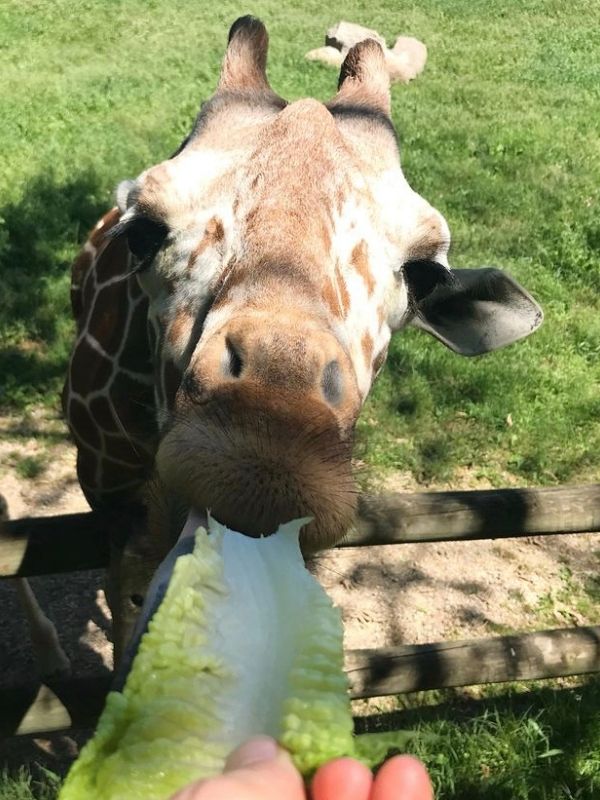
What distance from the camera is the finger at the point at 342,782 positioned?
1.10 metres

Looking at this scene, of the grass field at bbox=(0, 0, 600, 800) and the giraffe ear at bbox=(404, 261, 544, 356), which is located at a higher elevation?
the giraffe ear at bbox=(404, 261, 544, 356)

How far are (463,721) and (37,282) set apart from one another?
5.65m

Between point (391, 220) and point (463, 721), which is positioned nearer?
point (391, 220)

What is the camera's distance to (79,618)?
17.3ft

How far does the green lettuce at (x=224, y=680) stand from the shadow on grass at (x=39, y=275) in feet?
17.9

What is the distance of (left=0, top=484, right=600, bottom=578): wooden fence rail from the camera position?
311 centimetres

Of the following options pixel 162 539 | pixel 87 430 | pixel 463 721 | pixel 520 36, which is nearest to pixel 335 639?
pixel 162 539

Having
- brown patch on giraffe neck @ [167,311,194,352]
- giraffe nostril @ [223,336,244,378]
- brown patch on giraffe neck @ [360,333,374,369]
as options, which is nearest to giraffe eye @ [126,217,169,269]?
brown patch on giraffe neck @ [167,311,194,352]

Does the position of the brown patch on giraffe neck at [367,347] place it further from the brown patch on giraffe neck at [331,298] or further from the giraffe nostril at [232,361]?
the giraffe nostril at [232,361]

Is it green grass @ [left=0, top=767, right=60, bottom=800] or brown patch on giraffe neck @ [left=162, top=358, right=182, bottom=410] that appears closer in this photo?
brown patch on giraffe neck @ [left=162, top=358, right=182, bottom=410]

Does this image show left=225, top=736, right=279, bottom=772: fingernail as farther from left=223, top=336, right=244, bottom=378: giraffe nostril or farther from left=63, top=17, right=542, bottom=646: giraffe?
left=223, top=336, right=244, bottom=378: giraffe nostril

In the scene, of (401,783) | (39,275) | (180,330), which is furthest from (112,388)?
(39,275)

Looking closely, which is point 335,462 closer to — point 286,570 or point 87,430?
point 286,570

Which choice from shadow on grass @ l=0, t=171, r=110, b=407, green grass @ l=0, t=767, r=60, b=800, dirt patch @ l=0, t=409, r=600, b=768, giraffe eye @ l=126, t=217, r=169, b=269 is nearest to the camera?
giraffe eye @ l=126, t=217, r=169, b=269
